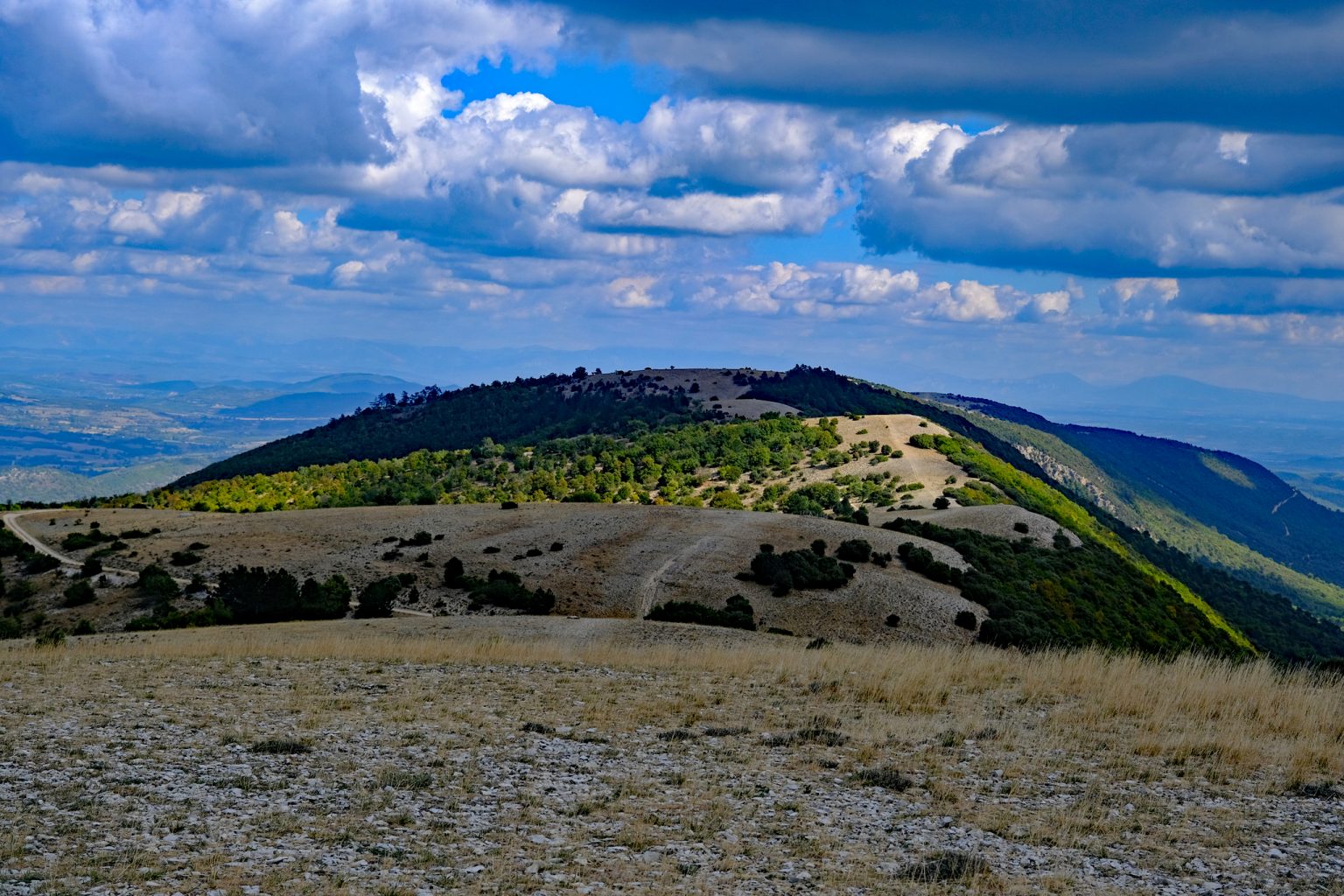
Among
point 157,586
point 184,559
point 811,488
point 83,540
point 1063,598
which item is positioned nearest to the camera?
point 157,586

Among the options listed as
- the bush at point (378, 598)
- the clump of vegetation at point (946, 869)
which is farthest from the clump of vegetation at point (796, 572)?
the clump of vegetation at point (946, 869)

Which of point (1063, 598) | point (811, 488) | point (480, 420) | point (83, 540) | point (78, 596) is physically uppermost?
point (480, 420)

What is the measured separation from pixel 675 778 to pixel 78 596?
41347mm

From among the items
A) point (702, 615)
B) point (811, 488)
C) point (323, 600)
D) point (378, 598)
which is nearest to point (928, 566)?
point (702, 615)

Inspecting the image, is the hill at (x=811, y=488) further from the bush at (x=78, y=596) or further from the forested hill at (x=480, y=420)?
the bush at (x=78, y=596)

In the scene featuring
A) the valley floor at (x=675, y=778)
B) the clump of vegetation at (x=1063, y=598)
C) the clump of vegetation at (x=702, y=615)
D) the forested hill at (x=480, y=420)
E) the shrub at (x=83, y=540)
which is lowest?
the clump of vegetation at (x=1063, y=598)

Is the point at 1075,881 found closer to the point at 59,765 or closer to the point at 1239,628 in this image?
the point at 59,765

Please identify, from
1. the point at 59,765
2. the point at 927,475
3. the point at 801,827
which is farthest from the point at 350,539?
the point at 927,475

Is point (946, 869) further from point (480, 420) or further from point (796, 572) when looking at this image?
point (480, 420)

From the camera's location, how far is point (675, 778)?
41.9 feet

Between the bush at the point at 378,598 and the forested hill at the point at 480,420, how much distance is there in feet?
320

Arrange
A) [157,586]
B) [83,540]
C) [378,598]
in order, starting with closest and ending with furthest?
[378,598] → [157,586] → [83,540]

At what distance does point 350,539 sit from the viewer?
55188mm

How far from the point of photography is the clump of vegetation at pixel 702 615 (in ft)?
126
